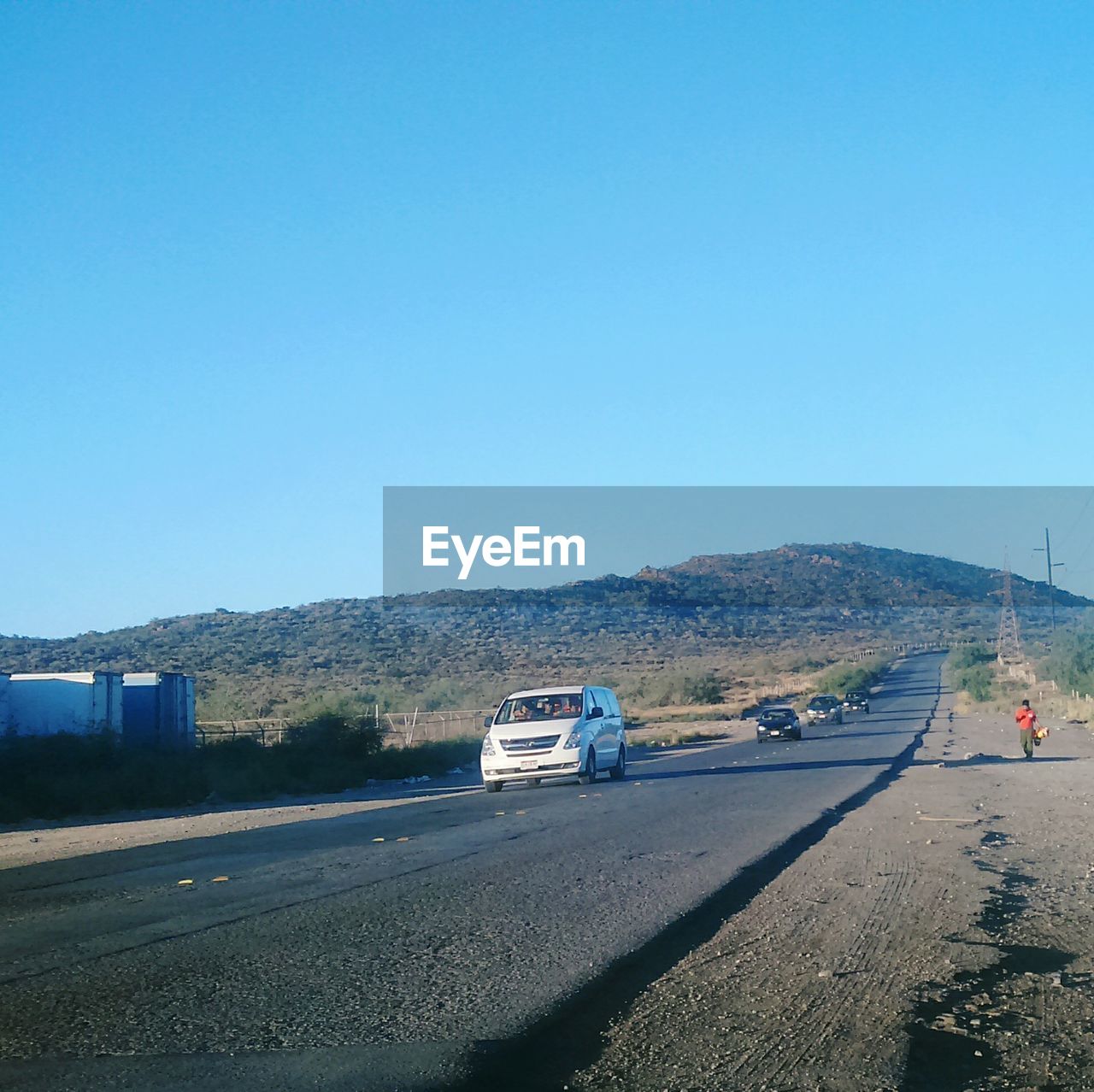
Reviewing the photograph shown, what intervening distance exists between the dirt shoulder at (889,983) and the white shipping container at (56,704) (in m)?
25.7

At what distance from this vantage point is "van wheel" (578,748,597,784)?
87.2 ft

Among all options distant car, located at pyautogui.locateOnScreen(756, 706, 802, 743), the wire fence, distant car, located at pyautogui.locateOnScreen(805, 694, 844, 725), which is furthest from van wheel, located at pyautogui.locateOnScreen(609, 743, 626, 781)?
distant car, located at pyautogui.locateOnScreen(805, 694, 844, 725)

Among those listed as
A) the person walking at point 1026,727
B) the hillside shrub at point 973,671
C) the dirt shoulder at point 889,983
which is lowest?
the dirt shoulder at point 889,983

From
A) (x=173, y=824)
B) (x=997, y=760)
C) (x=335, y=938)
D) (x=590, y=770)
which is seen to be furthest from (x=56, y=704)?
(x=335, y=938)

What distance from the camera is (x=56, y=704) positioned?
3497 cm

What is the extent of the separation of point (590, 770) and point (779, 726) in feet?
76.5

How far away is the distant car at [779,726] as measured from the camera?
1909 inches

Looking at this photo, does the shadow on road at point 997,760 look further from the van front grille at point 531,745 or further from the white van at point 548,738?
the van front grille at point 531,745

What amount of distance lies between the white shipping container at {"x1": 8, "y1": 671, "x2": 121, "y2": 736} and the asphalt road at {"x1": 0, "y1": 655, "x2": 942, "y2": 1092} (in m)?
17.4

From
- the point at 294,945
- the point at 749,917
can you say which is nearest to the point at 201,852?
the point at 294,945

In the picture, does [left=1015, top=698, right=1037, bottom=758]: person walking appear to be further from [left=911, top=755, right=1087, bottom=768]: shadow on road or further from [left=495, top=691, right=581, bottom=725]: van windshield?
[left=495, top=691, right=581, bottom=725]: van windshield

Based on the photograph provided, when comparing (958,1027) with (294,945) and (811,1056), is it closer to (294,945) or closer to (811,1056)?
(811,1056)

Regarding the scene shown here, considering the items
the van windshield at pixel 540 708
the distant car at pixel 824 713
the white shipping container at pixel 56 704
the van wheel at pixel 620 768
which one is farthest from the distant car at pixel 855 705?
the van windshield at pixel 540 708

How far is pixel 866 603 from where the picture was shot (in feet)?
495
